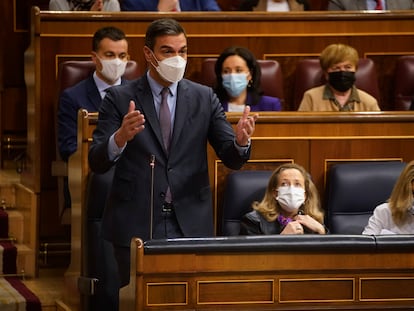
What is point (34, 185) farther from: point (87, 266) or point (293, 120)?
point (293, 120)

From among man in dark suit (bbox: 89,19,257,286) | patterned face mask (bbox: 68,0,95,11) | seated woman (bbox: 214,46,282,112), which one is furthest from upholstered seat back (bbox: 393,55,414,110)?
man in dark suit (bbox: 89,19,257,286)

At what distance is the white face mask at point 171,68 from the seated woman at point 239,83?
0.88 metres

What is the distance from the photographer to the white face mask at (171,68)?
2.34 meters

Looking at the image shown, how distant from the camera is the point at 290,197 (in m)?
2.63

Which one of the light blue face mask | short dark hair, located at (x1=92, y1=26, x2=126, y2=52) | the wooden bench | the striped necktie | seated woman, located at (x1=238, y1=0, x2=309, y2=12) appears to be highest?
the striped necktie

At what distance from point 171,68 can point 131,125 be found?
0.77 ft

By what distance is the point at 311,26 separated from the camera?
3707 mm

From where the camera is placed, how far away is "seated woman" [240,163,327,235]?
8.62ft

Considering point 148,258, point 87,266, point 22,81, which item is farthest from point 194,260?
point 22,81

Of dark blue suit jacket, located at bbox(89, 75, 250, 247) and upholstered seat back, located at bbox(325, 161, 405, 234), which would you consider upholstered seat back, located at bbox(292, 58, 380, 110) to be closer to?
upholstered seat back, located at bbox(325, 161, 405, 234)

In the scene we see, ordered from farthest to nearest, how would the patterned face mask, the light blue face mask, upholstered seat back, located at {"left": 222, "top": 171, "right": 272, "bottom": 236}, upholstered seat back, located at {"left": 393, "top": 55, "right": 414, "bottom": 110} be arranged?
1. the patterned face mask
2. upholstered seat back, located at {"left": 393, "top": 55, "right": 414, "bottom": 110}
3. the light blue face mask
4. upholstered seat back, located at {"left": 222, "top": 171, "right": 272, "bottom": 236}

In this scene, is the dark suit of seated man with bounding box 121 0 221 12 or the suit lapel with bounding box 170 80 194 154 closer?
the suit lapel with bounding box 170 80 194 154

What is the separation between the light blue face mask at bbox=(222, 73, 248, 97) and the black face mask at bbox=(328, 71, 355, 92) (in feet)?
0.96

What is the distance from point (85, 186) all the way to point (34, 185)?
67cm
